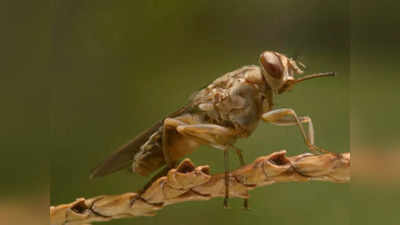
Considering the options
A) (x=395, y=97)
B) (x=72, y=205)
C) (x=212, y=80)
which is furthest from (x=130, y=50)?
(x=395, y=97)

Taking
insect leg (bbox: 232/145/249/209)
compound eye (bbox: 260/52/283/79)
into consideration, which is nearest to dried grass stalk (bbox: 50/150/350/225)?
insect leg (bbox: 232/145/249/209)

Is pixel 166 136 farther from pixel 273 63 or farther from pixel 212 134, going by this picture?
pixel 273 63

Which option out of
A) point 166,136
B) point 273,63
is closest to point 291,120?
point 273,63

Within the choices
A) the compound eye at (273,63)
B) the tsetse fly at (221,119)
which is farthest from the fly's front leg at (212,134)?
the compound eye at (273,63)

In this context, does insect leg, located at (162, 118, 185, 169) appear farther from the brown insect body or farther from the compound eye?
the compound eye

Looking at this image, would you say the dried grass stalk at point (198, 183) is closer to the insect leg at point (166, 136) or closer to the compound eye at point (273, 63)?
the insect leg at point (166, 136)

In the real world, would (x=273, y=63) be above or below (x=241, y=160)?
above
